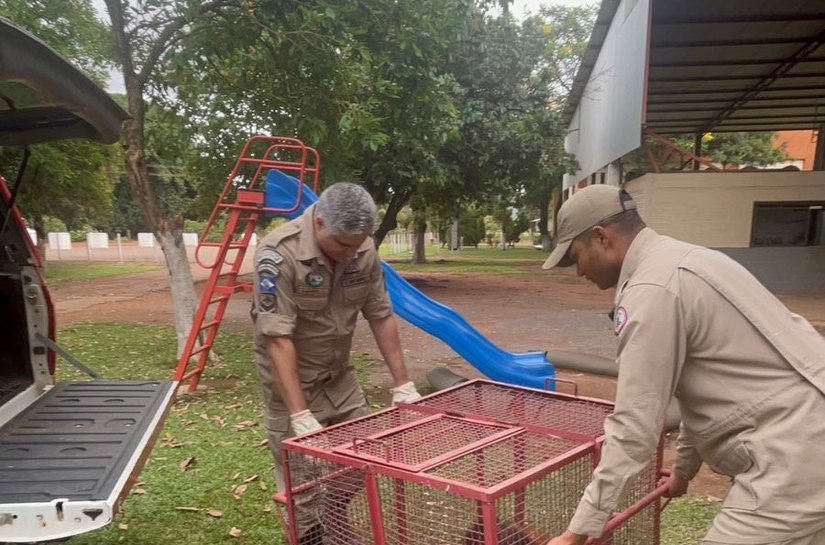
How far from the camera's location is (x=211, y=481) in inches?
162

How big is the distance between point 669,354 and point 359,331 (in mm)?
8513

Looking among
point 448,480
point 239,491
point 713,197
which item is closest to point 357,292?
point 448,480

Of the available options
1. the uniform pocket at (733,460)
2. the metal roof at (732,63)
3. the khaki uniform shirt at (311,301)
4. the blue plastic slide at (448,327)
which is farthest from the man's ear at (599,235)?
the metal roof at (732,63)

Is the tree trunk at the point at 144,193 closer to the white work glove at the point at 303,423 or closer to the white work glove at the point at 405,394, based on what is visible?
the white work glove at the point at 405,394

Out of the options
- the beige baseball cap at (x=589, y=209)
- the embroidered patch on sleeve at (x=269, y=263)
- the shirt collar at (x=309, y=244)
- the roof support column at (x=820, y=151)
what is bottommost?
the embroidered patch on sleeve at (x=269, y=263)

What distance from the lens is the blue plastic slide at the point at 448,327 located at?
5770mm

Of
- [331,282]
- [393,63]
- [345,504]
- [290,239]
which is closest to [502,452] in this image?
[345,504]

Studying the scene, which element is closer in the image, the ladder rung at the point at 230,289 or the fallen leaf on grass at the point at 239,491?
the fallen leaf on grass at the point at 239,491

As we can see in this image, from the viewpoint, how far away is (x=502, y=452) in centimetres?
222

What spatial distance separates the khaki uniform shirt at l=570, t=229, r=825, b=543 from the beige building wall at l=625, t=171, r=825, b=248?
11281 millimetres

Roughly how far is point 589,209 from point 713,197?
39.2 ft

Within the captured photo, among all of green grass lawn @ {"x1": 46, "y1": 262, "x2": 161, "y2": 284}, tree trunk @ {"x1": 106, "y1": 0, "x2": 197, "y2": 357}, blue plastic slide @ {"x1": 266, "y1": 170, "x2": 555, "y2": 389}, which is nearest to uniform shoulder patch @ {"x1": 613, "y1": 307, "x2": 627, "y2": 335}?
blue plastic slide @ {"x1": 266, "y1": 170, "x2": 555, "y2": 389}

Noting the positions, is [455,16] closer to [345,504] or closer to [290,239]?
[290,239]

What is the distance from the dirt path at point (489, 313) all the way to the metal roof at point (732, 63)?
410 cm
